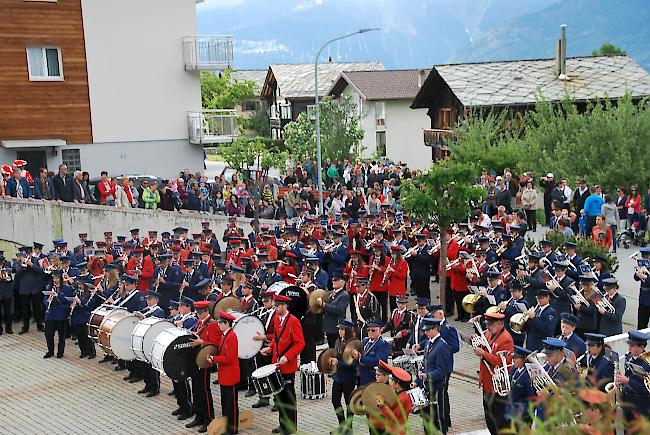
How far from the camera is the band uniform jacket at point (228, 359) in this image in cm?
1151

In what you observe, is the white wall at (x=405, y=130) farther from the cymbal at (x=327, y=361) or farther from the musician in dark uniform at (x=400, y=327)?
the cymbal at (x=327, y=361)

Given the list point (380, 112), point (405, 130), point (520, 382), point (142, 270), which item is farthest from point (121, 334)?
point (405, 130)

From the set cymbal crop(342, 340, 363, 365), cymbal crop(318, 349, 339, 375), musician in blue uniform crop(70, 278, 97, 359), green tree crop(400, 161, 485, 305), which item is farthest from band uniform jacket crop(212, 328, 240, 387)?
green tree crop(400, 161, 485, 305)

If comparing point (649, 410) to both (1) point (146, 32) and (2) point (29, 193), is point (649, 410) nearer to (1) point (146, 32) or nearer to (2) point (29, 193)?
(2) point (29, 193)

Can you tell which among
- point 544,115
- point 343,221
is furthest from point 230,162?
point 343,221

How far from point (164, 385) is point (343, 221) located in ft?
22.9

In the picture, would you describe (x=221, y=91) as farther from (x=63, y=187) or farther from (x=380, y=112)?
(x=63, y=187)

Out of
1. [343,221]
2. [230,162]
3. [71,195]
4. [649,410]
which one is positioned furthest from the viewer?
[230,162]

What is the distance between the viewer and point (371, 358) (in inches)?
429

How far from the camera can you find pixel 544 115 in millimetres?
28797

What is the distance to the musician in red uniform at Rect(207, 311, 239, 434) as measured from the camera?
11516mm

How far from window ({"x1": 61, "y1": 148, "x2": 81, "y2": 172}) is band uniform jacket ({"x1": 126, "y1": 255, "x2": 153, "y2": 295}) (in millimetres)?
14984


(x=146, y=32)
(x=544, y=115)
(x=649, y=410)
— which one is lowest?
(x=649, y=410)

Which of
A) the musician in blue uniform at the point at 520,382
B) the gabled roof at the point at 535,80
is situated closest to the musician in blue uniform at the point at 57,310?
the musician in blue uniform at the point at 520,382
